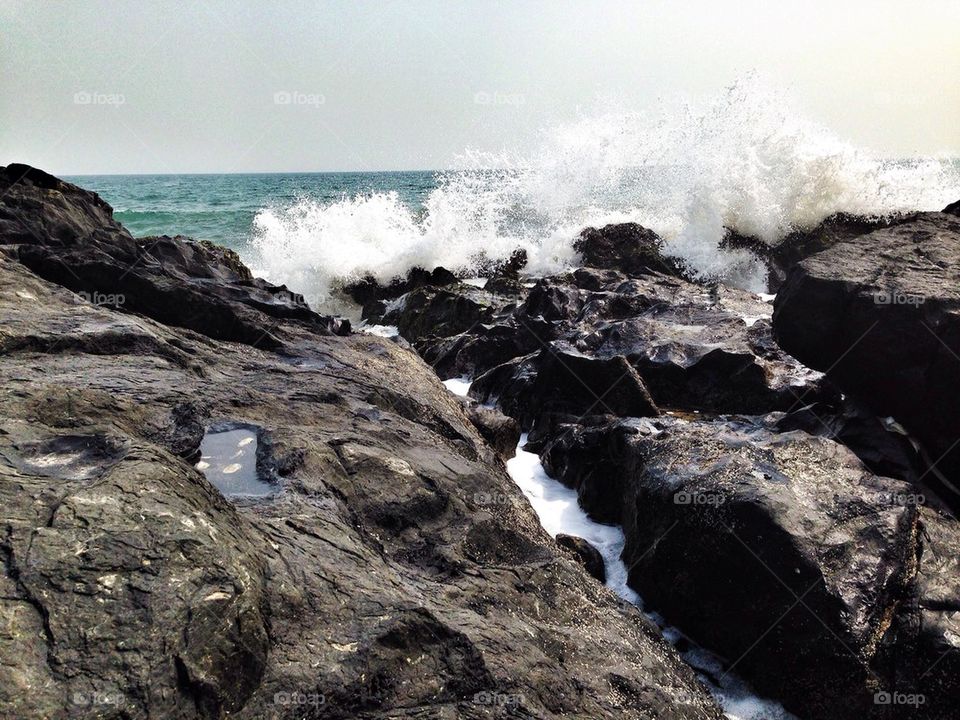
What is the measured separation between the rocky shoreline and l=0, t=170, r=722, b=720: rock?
0.4 inches

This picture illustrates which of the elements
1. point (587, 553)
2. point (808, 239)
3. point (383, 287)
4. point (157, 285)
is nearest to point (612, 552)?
point (587, 553)

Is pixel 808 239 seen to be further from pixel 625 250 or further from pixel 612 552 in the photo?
pixel 612 552

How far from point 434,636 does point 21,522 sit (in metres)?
1.26

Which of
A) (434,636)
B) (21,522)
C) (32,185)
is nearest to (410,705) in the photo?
(434,636)

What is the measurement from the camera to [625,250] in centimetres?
1373

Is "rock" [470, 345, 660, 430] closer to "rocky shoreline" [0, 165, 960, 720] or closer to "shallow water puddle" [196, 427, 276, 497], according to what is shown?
"rocky shoreline" [0, 165, 960, 720]

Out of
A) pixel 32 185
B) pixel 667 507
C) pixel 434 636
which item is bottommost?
pixel 667 507

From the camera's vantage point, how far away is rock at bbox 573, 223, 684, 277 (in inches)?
515

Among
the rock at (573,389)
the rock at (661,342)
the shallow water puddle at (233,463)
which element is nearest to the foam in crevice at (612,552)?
the rock at (573,389)

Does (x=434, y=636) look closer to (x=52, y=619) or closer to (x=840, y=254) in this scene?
(x=52, y=619)

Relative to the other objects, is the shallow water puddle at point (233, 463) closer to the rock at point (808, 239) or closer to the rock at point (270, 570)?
the rock at point (270, 570)

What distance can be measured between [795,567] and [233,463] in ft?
8.87

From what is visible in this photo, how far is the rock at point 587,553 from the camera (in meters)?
4.15

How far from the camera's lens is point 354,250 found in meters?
14.6
